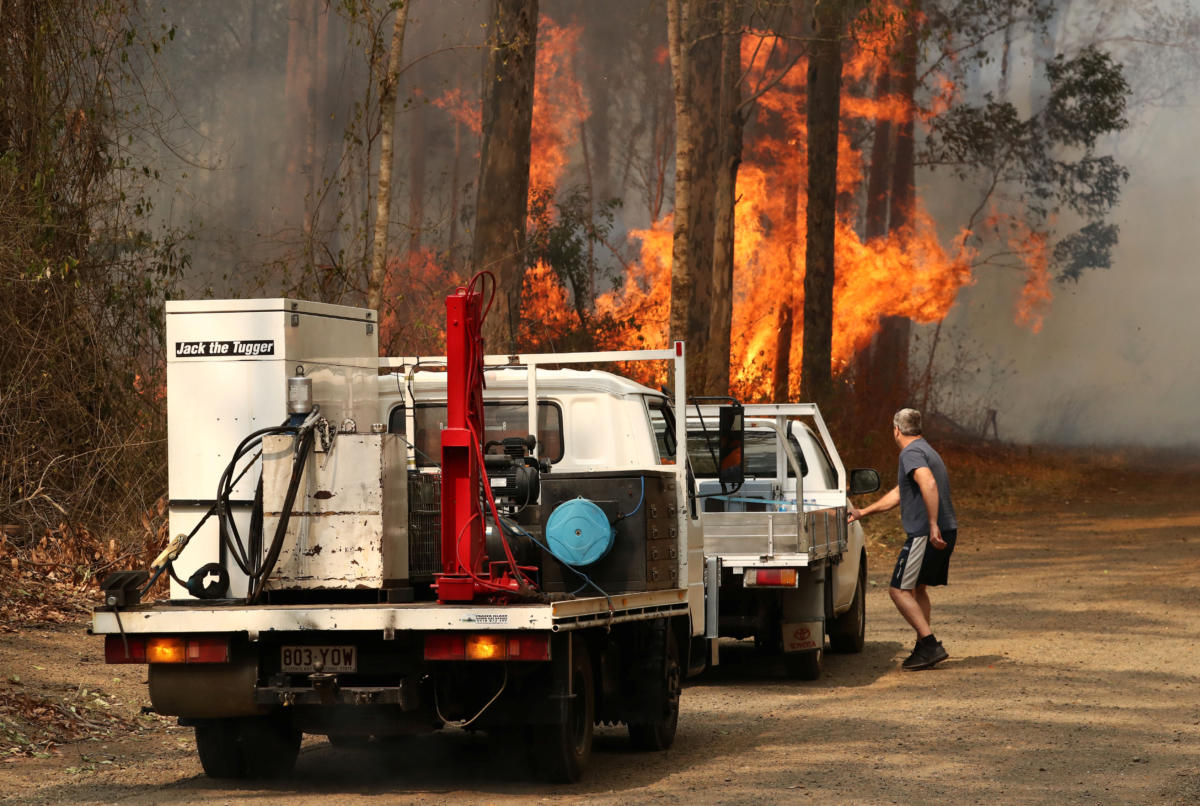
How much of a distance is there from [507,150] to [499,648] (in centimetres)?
1483

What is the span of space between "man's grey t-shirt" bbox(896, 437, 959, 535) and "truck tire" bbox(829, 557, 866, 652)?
1.40 m

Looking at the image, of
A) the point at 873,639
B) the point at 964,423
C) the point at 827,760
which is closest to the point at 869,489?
the point at 873,639

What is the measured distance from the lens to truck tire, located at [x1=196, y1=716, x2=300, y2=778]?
8141mm

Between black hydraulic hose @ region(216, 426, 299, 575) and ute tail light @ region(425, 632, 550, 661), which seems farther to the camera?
black hydraulic hose @ region(216, 426, 299, 575)

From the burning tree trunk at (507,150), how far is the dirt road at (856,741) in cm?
747

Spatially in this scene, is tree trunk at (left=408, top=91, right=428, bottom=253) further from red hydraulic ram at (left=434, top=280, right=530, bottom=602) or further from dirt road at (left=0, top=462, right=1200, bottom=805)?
red hydraulic ram at (left=434, top=280, right=530, bottom=602)

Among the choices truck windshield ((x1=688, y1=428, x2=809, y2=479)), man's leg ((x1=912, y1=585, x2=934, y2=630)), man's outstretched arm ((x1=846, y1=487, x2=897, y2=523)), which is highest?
truck windshield ((x1=688, y1=428, x2=809, y2=479))

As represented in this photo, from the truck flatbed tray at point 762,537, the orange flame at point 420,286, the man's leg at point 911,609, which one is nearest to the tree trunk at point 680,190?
the orange flame at point 420,286

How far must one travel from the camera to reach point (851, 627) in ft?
45.4

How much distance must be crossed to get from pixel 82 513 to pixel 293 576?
7953 mm

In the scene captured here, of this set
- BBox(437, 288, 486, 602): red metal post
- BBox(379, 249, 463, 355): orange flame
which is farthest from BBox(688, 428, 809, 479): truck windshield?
BBox(379, 249, 463, 355): orange flame

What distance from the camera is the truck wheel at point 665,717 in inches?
348

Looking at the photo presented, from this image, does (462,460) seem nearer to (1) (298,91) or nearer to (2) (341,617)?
(2) (341,617)

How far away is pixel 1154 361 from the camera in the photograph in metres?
49.1
